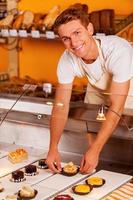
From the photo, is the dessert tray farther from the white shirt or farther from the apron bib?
the white shirt

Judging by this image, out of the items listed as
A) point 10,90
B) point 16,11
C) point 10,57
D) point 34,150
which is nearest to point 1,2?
point 16,11

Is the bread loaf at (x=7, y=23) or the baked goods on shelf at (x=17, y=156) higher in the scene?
the bread loaf at (x=7, y=23)

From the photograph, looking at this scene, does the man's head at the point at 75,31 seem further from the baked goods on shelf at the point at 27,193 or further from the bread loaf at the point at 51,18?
the bread loaf at the point at 51,18

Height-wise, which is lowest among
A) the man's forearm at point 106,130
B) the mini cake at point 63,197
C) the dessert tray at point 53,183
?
the dessert tray at point 53,183

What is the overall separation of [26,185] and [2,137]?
0.65 m

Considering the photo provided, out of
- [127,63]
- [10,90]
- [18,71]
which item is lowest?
[18,71]

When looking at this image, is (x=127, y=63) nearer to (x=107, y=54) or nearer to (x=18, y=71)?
(x=107, y=54)

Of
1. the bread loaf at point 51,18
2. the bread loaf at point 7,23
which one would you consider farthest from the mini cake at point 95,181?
the bread loaf at point 7,23

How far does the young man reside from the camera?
6.45 ft

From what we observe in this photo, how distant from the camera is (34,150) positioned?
7.53 feet

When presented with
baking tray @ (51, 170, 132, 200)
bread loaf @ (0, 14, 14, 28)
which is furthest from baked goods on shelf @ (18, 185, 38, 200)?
bread loaf @ (0, 14, 14, 28)

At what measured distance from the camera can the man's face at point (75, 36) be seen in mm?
1988

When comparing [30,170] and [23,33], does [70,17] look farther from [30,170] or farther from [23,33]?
[23,33]

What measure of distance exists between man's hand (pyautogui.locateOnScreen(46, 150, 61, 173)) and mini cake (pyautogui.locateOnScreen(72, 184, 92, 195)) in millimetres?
215
